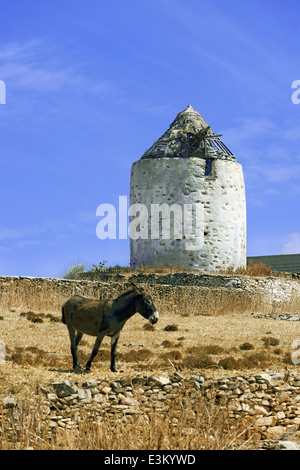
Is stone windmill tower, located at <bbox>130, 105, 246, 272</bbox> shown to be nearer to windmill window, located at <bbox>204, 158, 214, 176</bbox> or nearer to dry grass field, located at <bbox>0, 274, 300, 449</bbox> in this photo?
windmill window, located at <bbox>204, 158, 214, 176</bbox>

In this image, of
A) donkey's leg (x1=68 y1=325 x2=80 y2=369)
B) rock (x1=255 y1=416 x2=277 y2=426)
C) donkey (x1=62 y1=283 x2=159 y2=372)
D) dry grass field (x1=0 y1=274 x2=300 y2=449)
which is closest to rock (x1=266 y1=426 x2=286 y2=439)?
rock (x1=255 y1=416 x2=277 y2=426)

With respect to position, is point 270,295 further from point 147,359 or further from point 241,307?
point 147,359

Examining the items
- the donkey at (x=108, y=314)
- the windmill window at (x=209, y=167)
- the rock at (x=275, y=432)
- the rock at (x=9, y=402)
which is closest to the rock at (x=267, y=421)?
the rock at (x=275, y=432)

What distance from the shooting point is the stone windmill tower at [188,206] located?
116ft

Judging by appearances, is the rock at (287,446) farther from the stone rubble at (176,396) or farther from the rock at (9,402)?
the rock at (9,402)

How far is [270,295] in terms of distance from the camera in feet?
108

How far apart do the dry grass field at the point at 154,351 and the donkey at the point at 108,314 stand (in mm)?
854

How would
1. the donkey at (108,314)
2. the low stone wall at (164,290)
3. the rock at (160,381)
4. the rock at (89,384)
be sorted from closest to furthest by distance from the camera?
the rock at (89,384), the rock at (160,381), the donkey at (108,314), the low stone wall at (164,290)

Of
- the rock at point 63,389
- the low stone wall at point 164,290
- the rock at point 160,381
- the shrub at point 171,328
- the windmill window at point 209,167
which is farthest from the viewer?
the windmill window at point 209,167

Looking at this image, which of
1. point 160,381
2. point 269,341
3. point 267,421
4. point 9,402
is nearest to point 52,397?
point 9,402

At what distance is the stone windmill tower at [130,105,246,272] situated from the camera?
3550cm

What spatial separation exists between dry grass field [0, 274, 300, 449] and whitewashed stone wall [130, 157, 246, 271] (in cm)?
686
